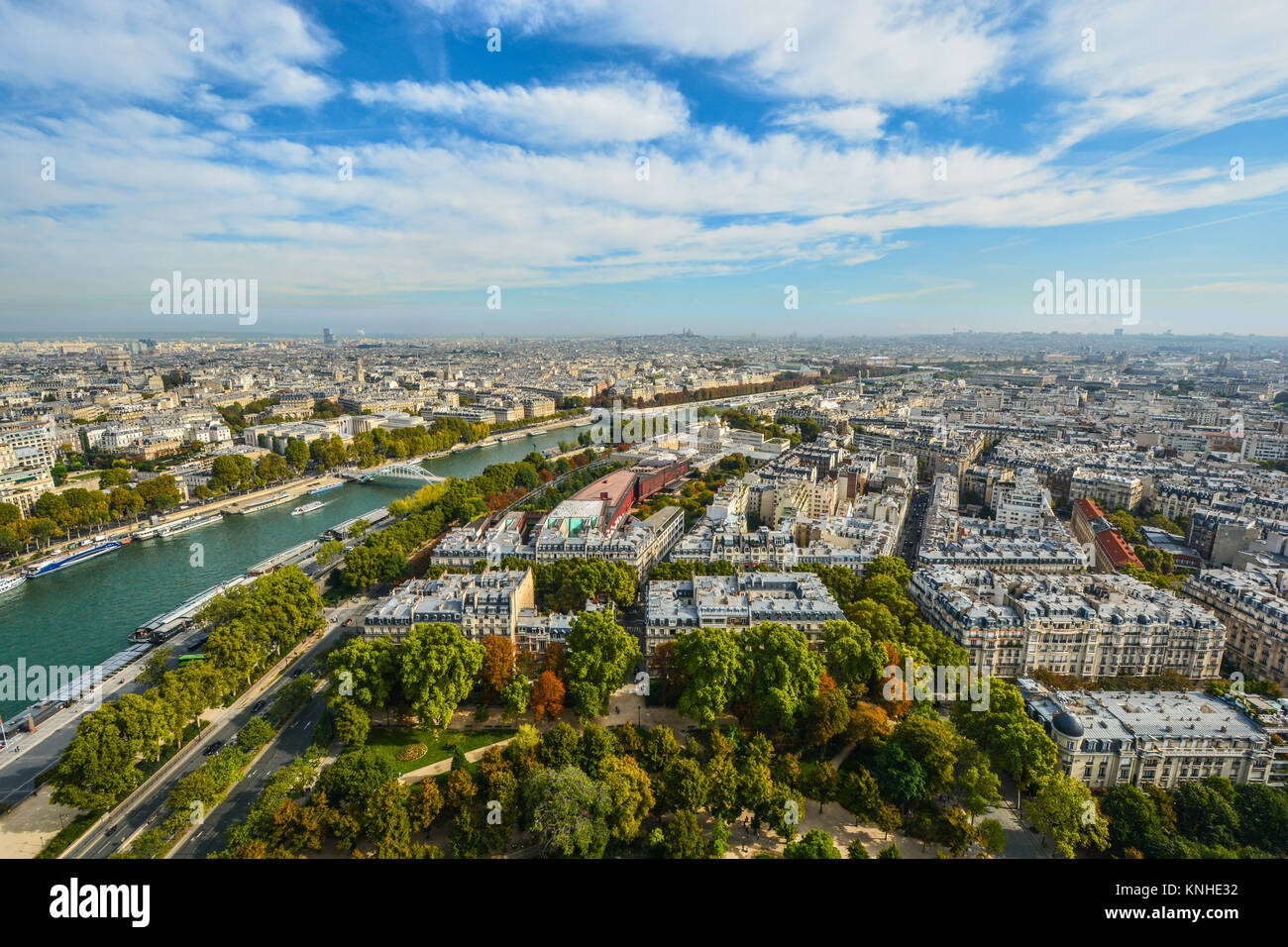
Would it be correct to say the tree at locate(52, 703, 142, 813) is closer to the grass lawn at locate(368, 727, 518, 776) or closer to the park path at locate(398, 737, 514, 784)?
the grass lawn at locate(368, 727, 518, 776)

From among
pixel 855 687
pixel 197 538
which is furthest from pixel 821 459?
pixel 197 538

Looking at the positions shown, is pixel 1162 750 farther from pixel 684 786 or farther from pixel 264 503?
pixel 264 503

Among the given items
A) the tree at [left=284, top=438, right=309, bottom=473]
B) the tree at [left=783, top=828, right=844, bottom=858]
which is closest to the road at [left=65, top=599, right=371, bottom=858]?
the tree at [left=783, top=828, right=844, bottom=858]

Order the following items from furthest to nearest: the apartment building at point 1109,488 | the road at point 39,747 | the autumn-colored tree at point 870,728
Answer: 1. the apartment building at point 1109,488
2. the autumn-colored tree at point 870,728
3. the road at point 39,747

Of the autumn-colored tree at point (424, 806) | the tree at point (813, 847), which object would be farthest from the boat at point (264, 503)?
the tree at point (813, 847)

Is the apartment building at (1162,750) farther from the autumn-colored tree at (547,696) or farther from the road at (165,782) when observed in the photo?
the road at (165,782)

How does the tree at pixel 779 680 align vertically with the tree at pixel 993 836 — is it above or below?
above
